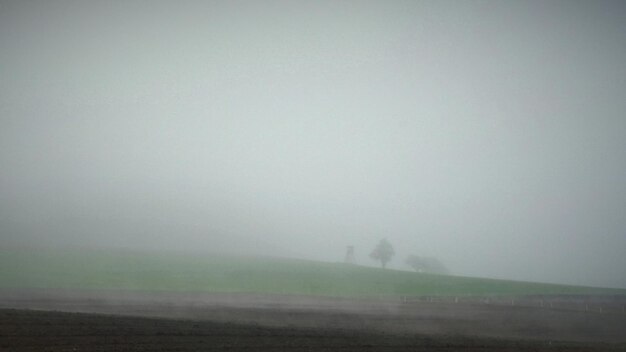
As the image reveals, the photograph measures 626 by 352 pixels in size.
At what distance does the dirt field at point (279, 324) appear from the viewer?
10.9 m

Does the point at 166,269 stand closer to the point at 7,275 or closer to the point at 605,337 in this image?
the point at 7,275

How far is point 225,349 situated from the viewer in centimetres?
1048

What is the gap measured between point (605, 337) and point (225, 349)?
17.2 m

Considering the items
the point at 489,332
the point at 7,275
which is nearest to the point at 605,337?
the point at 489,332

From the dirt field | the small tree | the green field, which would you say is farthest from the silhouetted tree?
the dirt field

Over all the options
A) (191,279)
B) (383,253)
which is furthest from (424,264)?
(191,279)

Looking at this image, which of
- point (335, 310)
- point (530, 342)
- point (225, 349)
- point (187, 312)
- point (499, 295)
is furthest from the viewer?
point (499, 295)

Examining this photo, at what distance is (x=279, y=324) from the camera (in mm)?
14992

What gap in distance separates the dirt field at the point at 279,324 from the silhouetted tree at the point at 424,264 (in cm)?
4879

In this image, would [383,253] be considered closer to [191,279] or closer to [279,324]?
[191,279]

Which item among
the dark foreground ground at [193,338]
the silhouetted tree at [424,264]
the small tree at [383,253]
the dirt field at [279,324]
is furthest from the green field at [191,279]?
the silhouetted tree at [424,264]

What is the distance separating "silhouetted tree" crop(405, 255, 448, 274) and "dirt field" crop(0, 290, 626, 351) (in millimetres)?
48794

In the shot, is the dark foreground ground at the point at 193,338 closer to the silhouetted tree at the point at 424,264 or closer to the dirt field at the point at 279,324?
the dirt field at the point at 279,324

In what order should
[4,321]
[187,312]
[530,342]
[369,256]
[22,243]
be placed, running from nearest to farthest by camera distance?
1. [4,321]
2. [530,342]
3. [187,312]
4. [22,243]
5. [369,256]
